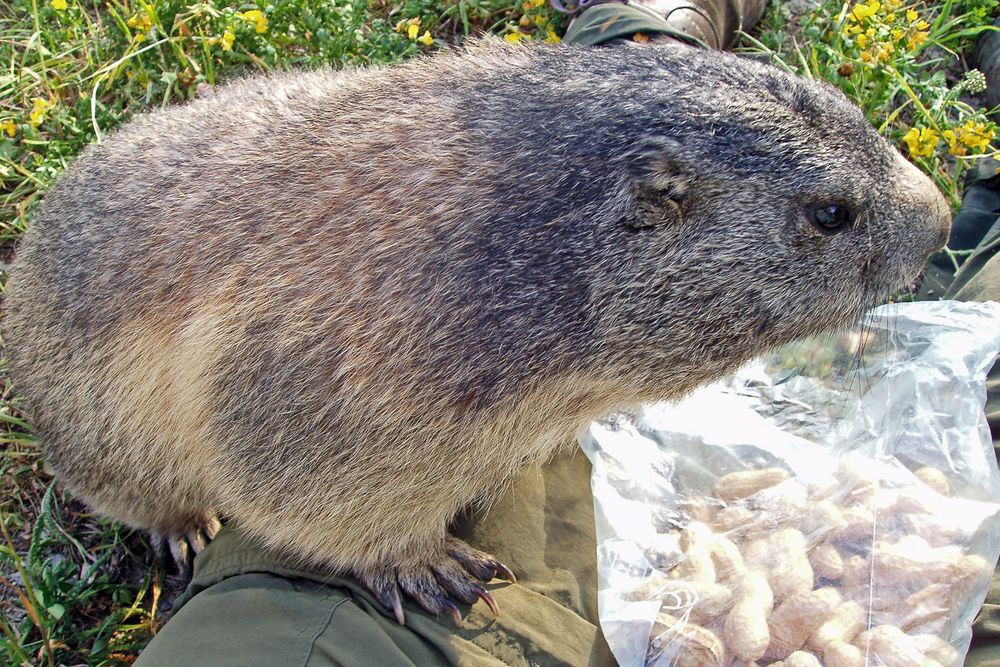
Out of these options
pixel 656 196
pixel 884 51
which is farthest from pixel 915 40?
pixel 656 196

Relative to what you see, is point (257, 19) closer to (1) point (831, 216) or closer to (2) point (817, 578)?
(1) point (831, 216)

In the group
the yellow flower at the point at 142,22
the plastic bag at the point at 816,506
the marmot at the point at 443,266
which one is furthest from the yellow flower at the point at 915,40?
the yellow flower at the point at 142,22

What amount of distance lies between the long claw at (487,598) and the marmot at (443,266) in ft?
0.05

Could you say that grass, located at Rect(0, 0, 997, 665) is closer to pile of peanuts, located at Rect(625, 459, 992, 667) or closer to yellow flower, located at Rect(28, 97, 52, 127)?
yellow flower, located at Rect(28, 97, 52, 127)

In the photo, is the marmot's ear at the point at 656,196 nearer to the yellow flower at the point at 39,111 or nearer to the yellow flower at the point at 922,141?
the yellow flower at the point at 922,141

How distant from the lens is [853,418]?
128 inches

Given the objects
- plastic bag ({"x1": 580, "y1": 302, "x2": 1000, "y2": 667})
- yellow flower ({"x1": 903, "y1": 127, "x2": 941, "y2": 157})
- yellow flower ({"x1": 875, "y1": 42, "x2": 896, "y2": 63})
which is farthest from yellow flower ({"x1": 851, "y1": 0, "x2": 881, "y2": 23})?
plastic bag ({"x1": 580, "y1": 302, "x2": 1000, "y2": 667})

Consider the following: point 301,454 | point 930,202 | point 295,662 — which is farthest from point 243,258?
point 930,202

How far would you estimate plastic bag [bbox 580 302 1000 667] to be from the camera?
102 inches

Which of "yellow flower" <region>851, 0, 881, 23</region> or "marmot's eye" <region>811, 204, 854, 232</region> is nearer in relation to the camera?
"marmot's eye" <region>811, 204, 854, 232</region>

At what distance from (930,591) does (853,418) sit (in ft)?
2.61

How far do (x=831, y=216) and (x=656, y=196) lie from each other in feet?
1.66

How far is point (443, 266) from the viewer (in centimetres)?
239

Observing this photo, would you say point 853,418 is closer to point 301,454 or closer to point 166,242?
point 301,454
